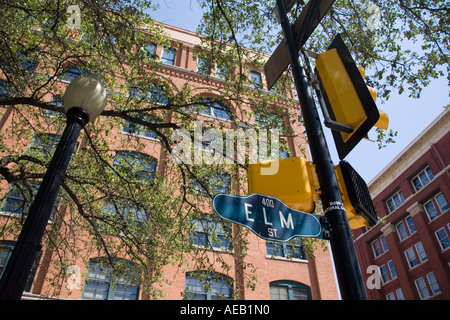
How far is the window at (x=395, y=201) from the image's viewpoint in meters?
38.5

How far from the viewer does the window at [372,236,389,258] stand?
3982 centimetres

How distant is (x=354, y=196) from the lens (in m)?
2.86

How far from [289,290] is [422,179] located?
26.5 metres

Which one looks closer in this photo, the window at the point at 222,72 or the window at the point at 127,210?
the window at the point at 127,210

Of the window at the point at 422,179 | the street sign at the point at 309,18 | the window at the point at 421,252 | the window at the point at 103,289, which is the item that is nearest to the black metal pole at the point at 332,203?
the street sign at the point at 309,18

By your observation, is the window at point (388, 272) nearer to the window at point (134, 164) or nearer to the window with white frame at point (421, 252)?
the window with white frame at point (421, 252)

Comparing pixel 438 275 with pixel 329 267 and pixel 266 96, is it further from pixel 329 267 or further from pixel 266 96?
pixel 266 96

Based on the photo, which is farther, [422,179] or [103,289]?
[422,179]

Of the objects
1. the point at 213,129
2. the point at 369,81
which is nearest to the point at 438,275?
the point at 369,81

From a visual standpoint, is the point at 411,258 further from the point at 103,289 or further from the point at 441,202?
the point at 103,289

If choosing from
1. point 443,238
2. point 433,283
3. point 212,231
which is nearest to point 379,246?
point 433,283

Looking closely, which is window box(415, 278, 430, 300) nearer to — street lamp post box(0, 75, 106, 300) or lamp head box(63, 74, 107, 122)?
lamp head box(63, 74, 107, 122)

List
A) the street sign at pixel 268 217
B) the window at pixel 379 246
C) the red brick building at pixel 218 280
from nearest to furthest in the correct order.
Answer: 1. the street sign at pixel 268 217
2. the red brick building at pixel 218 280
3. the window at pixel 379 246

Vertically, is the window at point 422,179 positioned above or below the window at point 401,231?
above
